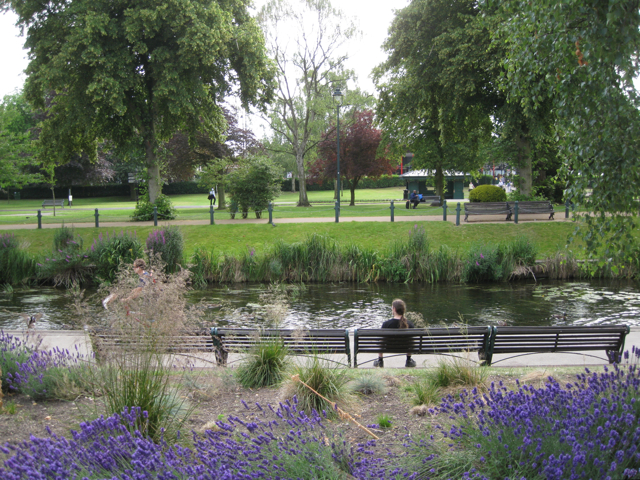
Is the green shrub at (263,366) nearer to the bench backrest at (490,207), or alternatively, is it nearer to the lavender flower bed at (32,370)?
the lavender flower bed at (32,370)

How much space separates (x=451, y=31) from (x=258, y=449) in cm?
2558

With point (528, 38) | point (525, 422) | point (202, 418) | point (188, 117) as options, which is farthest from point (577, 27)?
point (188, 117)

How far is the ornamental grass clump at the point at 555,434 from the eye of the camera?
307 centimetres

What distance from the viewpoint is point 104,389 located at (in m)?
4.18

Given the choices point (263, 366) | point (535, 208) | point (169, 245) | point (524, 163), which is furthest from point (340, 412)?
point (524, 163)

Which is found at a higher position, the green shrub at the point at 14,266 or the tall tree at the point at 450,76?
the tall tree at the point at 450,76

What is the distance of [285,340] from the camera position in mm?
6918

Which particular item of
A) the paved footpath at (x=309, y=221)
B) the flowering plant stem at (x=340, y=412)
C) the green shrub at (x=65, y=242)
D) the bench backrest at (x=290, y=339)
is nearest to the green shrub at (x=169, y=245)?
the green shrub at (x=65, y=242)

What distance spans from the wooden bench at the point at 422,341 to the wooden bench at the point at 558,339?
19 centimetres

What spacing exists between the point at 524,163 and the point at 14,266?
22.5 metres

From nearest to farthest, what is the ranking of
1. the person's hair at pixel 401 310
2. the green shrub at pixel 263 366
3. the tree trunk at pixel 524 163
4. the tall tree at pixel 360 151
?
the green shrub at pixel 263 366 < the person's hair at pixel 401 310 < the tree trunk at pixel 524 163 < the tall tree at pixel 360 151

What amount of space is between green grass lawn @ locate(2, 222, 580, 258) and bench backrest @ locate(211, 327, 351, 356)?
12002mm

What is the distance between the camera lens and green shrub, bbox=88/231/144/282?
55.0ft

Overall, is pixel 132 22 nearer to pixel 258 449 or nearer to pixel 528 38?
pixel 528 38
